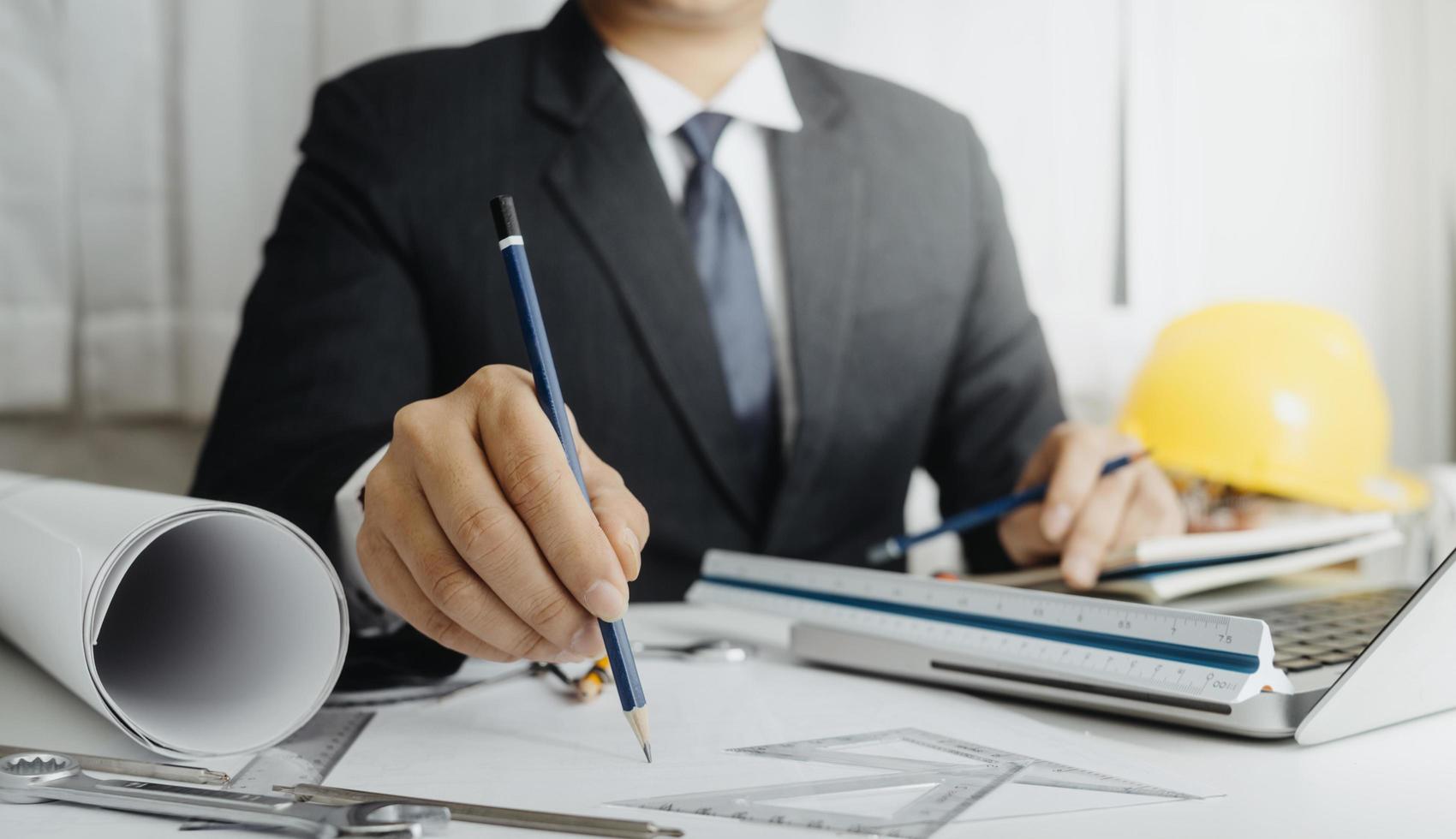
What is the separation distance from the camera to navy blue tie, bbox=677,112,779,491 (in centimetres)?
118

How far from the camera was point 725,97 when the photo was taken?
4.04 ft

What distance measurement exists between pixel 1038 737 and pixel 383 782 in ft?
0.96

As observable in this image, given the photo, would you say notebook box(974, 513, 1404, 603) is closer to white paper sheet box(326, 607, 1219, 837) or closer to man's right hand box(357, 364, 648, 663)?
white paper sheet box(326, 607, 1219, 837)

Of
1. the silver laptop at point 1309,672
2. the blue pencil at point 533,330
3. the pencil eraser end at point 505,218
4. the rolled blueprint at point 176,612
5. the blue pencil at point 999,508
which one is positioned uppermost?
the pencil eraser end at point 505,218

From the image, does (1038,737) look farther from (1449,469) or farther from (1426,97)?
(1426,97)

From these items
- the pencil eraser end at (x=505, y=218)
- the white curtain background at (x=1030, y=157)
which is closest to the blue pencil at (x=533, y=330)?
the pencil eraser end at (x=505, y=218)

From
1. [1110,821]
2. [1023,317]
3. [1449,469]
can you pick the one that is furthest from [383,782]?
[1449,469]

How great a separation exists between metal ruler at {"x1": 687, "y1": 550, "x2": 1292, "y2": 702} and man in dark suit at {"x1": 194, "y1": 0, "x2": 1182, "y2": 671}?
0.79ft

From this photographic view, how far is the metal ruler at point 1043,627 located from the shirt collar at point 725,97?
602 mm

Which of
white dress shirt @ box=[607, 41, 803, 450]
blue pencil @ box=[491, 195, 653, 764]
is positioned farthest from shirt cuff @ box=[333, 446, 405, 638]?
white dress shirt @ box=[607, 41, 803, 450]

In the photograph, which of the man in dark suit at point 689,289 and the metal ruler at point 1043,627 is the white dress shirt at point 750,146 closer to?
the man in dark suit at point 689,289

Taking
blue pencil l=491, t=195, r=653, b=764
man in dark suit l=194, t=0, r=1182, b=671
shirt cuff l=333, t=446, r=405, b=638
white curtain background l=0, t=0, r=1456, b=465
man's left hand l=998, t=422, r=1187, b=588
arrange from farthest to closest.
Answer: white curtain background l=0, t=0, r=1456, b=465, man in dark suit l=194, t=0, r=1182, b=671, man's left hand l=998, t=422, r=1187, b=588, shirt cuff l=333, t=446, r=405, b=638, blue pencil l=491, t=195, r=653, b=764

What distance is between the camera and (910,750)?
0.52 meters

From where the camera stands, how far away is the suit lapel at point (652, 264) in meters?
Answer: 1.13
